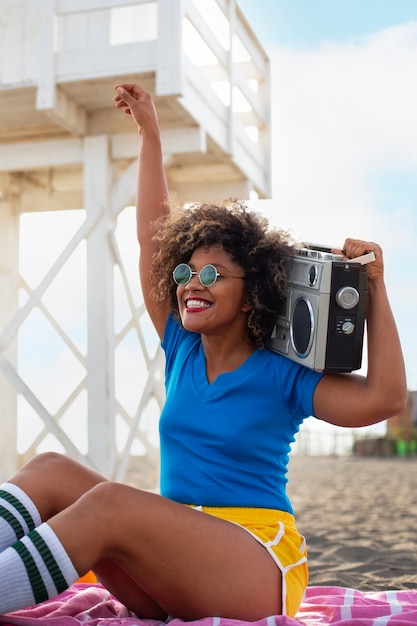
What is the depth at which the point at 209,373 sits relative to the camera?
7.89 feet

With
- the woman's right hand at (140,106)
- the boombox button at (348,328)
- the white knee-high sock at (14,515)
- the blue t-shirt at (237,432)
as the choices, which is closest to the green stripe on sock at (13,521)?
the white knee-high sock at (14,515)

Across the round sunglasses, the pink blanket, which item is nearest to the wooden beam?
the round sunglasses

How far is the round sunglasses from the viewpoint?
2338 mm

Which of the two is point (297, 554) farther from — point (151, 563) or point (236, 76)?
point (236, 76)

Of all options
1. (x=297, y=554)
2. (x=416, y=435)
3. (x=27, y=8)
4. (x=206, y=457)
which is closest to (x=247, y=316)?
(x=206, y=457)

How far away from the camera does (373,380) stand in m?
2.15

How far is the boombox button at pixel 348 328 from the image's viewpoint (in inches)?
86.2

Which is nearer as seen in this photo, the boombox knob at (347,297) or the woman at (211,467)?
the woman at (211,467)

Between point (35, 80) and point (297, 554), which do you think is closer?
point (297, 554)

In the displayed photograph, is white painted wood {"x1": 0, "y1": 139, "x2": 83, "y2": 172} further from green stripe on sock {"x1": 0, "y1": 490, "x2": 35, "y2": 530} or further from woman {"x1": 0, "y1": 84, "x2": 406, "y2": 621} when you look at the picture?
green stripe on sock {"x1": 0, "y1": 490, "x2": 35, "y2": 530}

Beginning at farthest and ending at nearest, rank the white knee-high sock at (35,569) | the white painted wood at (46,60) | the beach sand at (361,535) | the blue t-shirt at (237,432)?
the white painted wood at (46,60), the beach sand at (361,535), the blue t-shirt at (237,432), the white knee-high sock at (35,569)

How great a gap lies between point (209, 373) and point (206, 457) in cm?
26

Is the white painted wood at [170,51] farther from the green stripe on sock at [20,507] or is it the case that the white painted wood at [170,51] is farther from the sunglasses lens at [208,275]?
the green stripe on sock at [20,507]

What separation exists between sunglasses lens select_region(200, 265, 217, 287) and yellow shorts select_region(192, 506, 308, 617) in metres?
0.59
